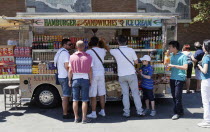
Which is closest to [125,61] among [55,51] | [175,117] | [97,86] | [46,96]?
[97,86]

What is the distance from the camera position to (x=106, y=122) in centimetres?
576

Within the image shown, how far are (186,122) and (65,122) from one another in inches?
108

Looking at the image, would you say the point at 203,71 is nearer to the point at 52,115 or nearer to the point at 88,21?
the point at 88,21

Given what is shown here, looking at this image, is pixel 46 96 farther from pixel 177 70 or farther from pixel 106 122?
pixel 177 70

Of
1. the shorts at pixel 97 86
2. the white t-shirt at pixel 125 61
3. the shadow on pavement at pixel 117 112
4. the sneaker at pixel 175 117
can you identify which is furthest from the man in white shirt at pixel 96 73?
the sneaker at pixel 175 117

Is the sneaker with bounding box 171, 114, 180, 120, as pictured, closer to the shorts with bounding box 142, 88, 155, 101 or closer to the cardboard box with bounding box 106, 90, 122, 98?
the shorts with bounding box 142, 88, 155, 101

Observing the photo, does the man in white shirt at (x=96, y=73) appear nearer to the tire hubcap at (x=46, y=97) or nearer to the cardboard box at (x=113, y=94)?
the cardboard box at (x=113, y=94)

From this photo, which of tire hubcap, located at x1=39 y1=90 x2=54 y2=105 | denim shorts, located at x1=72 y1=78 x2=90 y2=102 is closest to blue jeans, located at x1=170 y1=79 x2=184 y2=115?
denim shorts, located at x1=72 y1=78 x2=90 y2=102

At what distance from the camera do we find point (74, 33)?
8008mm

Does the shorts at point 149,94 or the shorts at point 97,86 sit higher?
the shorts at point 97,86

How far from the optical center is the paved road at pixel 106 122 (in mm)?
5320

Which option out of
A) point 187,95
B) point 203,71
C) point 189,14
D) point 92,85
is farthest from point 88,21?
point 189,14

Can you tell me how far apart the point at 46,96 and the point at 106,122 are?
2085 millimetres

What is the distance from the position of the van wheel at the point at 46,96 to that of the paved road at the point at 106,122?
17 cm
